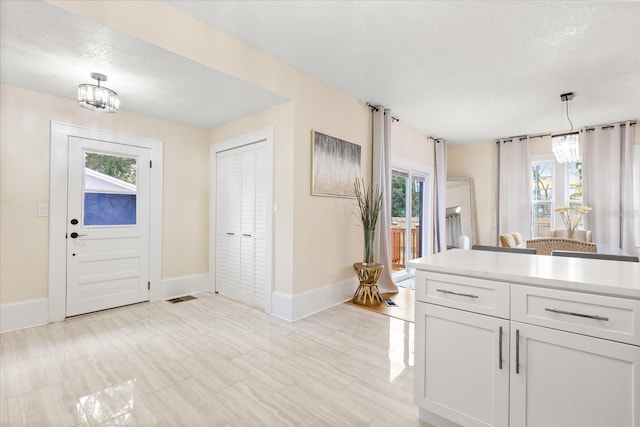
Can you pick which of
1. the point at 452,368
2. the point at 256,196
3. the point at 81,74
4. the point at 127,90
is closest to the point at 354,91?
the point at 256,196

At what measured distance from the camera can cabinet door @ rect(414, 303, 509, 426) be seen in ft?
4.31

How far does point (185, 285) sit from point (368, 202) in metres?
2.66

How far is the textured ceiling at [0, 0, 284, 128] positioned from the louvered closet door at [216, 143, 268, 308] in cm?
63

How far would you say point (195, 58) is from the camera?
2.34m

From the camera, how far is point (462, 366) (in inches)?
55.3

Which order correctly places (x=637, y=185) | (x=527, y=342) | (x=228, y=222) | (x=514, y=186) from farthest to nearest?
(x=514, y=186)
(x=637, y=185)
(x=228, y=222)
(x=527, y=342)

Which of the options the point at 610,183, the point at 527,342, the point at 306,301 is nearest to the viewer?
the point at 527,342

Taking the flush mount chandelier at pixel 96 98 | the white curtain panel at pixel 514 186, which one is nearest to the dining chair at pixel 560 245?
the white curtain panel at pixel 514 186

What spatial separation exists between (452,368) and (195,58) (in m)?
2.70

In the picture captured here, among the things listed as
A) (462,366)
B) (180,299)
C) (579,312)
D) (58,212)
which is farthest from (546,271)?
(58,212)

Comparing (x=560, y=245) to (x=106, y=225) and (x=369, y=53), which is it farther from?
(x=106, y=225)

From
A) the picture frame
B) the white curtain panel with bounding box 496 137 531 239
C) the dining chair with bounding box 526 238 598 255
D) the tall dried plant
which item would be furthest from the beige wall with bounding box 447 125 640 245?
the picture frame

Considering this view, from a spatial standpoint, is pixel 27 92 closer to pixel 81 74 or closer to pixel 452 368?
pixel 81 74

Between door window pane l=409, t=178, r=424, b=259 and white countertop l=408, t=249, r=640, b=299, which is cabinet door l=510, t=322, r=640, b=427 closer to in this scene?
white countertop l=408, t=249, r=640, b=299
